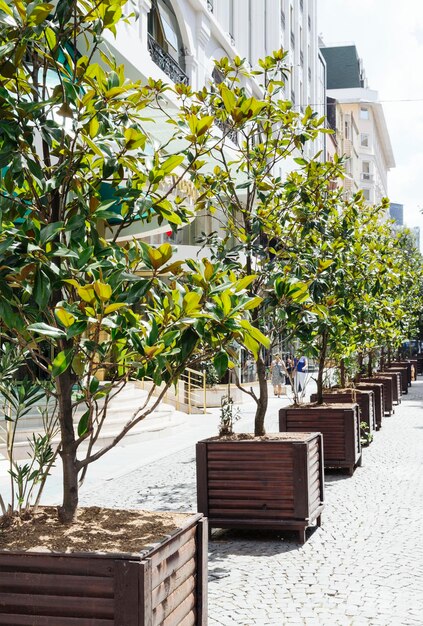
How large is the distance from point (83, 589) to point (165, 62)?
19.9m

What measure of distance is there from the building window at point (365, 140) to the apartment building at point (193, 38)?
4405cm

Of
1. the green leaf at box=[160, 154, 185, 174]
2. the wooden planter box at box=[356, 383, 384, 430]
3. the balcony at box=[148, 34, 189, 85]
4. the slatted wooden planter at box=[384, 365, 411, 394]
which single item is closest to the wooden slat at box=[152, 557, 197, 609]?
the green leaf at box=[160, 154, 185, 174]

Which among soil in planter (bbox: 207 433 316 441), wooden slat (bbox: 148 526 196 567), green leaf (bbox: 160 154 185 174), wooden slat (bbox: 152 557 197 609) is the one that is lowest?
wooden slat (bbox: 152 557 197 609)

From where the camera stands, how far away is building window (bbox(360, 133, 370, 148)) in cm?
8706

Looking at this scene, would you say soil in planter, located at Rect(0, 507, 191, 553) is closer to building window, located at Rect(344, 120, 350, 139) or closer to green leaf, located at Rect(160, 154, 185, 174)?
green leaf, located at Rect(160, 154, 185, 174)

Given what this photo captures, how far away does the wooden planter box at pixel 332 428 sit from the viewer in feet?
35.4

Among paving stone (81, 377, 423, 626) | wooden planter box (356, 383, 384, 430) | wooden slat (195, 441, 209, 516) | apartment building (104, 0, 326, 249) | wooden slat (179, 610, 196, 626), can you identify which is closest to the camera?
wooden slat (179, 610, 196, 626)

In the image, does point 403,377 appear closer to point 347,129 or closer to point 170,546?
point 170,546

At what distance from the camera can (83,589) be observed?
3.45 metres

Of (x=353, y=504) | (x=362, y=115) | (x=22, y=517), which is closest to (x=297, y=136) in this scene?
(x=353, y=504)

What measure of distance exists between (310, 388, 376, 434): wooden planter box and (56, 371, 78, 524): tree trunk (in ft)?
30.6

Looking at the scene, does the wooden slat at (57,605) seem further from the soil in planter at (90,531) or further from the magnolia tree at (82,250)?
the magnolia tree at (82,250)

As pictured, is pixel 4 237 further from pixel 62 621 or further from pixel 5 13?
pixel 62 621

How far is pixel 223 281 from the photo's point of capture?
383cm
